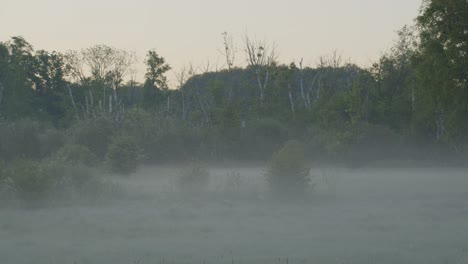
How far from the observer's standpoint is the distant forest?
24.0 m

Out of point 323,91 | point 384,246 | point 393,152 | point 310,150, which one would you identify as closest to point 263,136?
point 310,150

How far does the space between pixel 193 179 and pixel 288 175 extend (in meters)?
3.87

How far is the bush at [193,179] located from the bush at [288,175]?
2794mm

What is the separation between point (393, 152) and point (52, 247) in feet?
95.5

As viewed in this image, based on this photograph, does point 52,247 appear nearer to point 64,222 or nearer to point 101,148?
point 64,222

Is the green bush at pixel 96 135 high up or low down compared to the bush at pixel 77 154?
up

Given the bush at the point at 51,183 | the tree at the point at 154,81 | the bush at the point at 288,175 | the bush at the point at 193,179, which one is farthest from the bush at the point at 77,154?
the tree at the point at 154,81

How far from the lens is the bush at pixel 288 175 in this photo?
766 inches

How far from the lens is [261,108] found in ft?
155

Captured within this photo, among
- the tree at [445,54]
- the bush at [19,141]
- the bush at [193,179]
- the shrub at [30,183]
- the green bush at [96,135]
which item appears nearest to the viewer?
the shrub at [30,183]

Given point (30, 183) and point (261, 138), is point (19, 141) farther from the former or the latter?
point (30, 183)

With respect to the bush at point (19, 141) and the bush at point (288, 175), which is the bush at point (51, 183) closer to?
the bush at point (288, 175)

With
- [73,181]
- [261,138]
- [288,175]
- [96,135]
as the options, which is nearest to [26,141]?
[96,135]

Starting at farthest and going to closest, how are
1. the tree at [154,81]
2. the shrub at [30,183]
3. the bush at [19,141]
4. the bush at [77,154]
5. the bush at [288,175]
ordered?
the tree at [154,81]
the bush at [19,141]
the bush at [77,154]
the bush at [288,175]
the shrub at [30,183]
